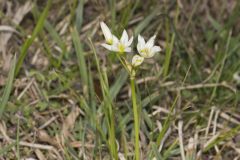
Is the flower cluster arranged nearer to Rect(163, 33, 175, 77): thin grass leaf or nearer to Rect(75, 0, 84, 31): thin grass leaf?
Rect(163, 33, 175, 77): thin grass leaf

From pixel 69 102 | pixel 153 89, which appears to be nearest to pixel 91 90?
pixel 69 102

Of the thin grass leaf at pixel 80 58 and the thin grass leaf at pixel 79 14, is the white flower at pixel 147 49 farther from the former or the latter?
the thin grass leaf at pixel 79 14

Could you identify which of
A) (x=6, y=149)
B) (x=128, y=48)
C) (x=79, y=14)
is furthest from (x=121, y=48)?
(x=79, y=14)

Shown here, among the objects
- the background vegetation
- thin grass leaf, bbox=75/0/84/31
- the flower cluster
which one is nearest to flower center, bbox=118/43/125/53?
the flower cluster

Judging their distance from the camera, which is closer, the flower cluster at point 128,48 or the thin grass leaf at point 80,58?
the flower cluster at point 128,48

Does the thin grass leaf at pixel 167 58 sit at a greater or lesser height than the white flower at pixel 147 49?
lesser

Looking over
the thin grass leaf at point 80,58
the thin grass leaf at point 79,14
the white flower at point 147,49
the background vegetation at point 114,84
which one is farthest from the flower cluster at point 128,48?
the thin grass leaf at point 79,14

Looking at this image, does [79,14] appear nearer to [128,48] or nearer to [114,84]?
[114,84]

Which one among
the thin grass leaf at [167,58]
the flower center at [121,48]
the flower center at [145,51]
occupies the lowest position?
the thin grass leaf at [167,58]

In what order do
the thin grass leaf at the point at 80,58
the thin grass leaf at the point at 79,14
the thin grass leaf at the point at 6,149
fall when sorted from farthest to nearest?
1. the thin grass leaf at the point at 79,14
2. the thin grass leaf at the point at 80,58
3. the thin grass leaf at the point at 6,149
